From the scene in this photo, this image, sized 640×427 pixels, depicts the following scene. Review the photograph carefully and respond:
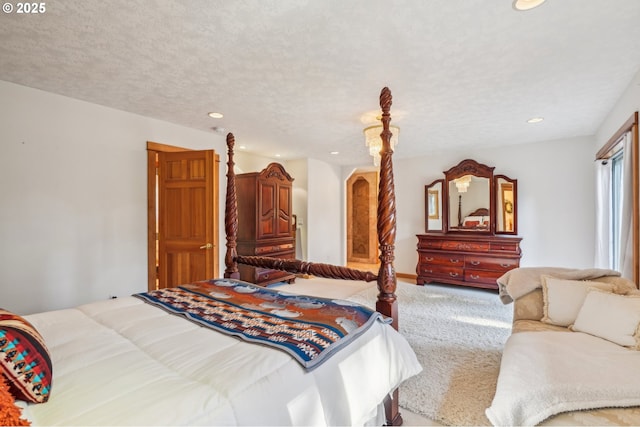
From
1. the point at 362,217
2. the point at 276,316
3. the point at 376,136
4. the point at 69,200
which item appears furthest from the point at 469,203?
the point at 69,200

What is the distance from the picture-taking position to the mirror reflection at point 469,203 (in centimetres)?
498

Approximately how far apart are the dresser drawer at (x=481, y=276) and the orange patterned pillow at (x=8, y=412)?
5079 millimetres

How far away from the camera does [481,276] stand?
463 cm

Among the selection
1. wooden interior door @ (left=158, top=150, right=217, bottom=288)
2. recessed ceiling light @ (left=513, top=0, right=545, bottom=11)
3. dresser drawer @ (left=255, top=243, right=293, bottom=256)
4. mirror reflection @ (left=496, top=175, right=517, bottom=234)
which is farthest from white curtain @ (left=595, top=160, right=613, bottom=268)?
wooden interior door @ (left=158, top=150, right=217, bottom=288)

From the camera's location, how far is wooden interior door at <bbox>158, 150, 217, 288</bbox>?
10.8 ft

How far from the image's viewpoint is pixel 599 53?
2.05 meters

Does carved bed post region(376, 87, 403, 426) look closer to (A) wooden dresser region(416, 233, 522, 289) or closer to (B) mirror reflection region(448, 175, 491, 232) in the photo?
(A) wooden dresser region(416, 233, 522, 289)

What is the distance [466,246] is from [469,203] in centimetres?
80

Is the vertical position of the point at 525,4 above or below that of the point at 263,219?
above

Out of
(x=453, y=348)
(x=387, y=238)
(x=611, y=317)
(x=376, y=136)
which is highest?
(x=376, y=136)

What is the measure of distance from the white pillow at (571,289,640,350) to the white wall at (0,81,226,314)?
13.2ft

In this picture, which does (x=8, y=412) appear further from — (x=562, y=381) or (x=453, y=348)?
(x=453, y=348)

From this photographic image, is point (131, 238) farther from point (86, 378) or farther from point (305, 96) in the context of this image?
point (86, 378)

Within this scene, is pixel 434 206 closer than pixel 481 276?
No
